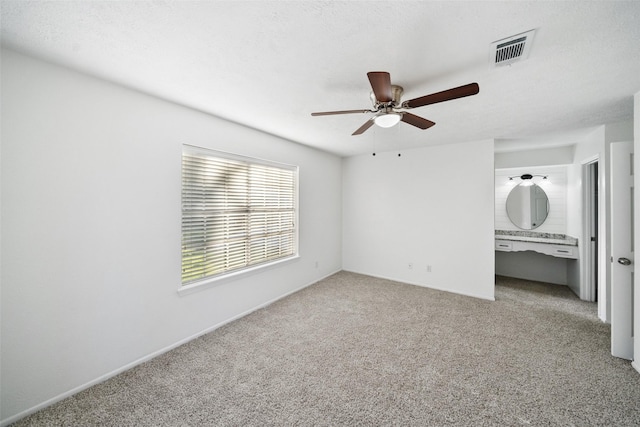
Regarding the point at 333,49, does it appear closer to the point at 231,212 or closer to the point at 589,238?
the point at 231,212

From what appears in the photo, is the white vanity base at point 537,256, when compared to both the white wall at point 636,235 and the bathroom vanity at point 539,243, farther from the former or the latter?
the white wall at point 636,235

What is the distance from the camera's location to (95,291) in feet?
6.43

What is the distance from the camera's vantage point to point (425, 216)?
4348mm

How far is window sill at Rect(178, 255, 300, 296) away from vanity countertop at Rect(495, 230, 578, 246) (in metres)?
4.14

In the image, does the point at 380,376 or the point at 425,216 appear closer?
the point at 380,376

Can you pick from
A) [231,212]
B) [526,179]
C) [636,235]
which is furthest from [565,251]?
[231,212]

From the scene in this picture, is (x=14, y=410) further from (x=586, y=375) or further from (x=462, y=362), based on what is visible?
(x=586, y=375)

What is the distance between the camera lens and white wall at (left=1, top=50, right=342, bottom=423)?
1.63m

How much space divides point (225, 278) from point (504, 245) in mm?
4730

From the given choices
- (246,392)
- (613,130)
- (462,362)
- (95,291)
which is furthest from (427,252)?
(95,291)

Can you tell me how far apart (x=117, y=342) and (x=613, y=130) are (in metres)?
5.84

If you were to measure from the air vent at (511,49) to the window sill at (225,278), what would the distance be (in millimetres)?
3221

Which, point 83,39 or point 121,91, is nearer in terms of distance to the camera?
point 83,39

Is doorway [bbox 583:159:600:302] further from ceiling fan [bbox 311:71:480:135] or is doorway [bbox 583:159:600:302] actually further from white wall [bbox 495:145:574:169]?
ceiling fan [bbox 311:71:480:135]
